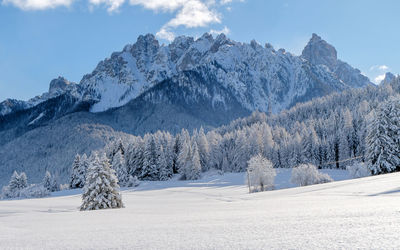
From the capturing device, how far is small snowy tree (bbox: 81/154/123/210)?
21391mm

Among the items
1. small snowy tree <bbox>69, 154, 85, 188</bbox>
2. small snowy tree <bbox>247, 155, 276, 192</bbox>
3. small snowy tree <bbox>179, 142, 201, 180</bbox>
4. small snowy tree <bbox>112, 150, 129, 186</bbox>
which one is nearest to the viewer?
small snowy tree <bbox>247, 155, 276, 192</bbox>

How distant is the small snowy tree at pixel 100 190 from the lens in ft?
70.2

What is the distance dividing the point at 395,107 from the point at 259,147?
5161 centimetres

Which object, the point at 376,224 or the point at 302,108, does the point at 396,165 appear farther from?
the point at 302,108

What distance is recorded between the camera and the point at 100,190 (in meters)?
22.2

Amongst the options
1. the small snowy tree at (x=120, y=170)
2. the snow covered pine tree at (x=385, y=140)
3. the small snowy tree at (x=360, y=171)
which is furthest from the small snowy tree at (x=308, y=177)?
the small snowy tree at (x=120, y=170)

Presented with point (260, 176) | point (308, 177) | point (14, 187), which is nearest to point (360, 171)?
point (308, 177)

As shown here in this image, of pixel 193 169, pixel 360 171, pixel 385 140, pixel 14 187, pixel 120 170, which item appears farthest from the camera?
pixel 193 169

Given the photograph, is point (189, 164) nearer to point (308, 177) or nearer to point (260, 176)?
point (260, 176)

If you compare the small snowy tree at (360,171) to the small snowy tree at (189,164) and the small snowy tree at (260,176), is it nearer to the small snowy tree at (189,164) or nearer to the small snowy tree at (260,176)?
the small snowy tree at (260,176)

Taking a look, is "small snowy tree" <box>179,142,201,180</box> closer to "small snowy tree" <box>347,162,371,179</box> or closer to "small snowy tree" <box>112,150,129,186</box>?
"small snowy tree" <box>112,150,129,186</box>

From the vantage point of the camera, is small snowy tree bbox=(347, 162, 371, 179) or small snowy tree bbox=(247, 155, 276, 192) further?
small snowy tree bbox=(247, 155, 276, 192)

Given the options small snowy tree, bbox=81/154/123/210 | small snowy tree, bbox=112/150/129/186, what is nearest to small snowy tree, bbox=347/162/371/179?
small snowy tree, bbox=81/154/123/210

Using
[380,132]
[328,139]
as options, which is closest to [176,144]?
[328,139]
